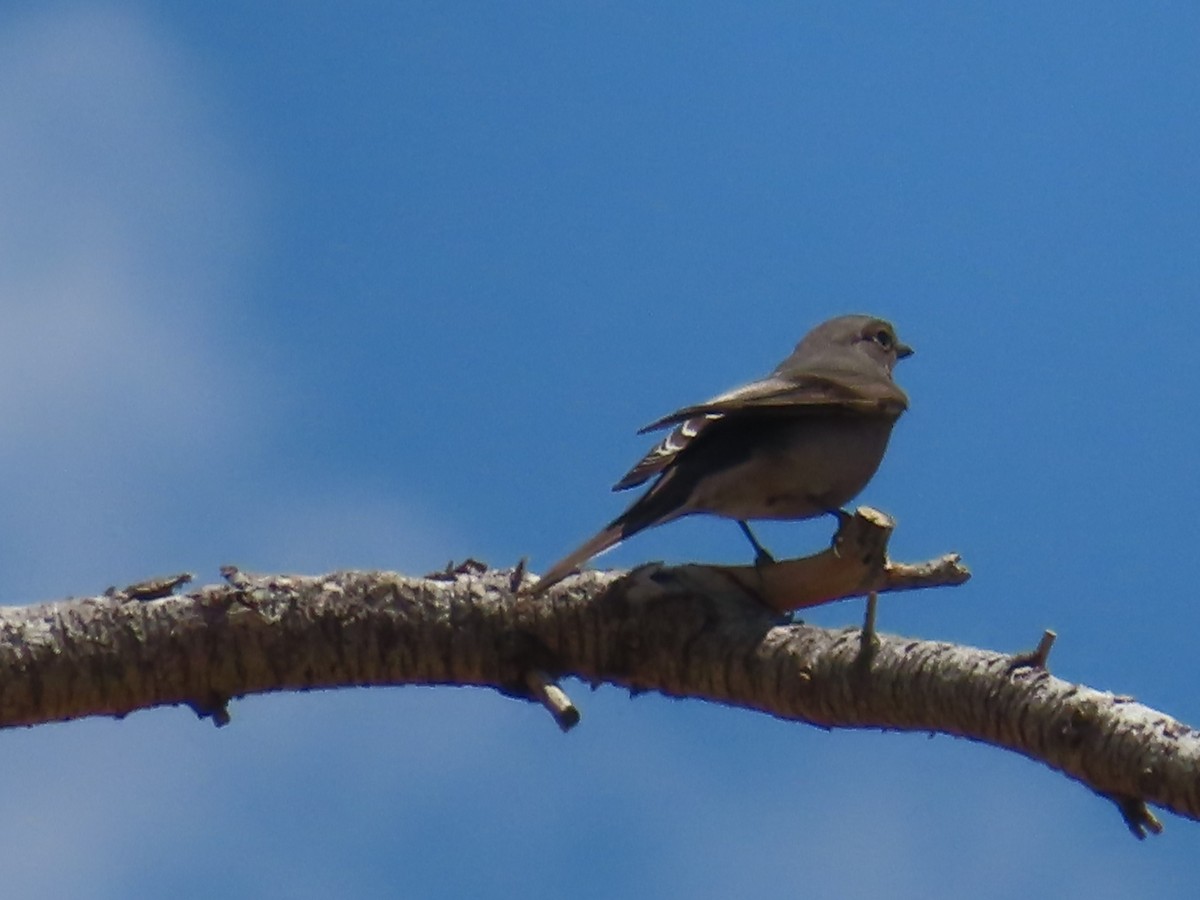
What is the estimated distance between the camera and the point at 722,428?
6102 millimetres

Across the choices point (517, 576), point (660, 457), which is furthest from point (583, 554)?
point (660, 457)

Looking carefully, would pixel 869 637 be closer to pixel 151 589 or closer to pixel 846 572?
pixel 846 572

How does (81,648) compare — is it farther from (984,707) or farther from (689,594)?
(984,707)

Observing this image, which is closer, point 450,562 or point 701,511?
point 450,562

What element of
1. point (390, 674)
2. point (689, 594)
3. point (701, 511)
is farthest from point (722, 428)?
point (390, 674)

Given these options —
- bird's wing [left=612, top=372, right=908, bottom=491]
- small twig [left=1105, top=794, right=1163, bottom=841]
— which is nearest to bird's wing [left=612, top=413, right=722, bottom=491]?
bird's wing [left=612, top=372, right=908, bottom=491]

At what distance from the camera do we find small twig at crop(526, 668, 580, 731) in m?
4.36

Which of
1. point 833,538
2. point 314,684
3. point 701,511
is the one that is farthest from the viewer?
point 701,511

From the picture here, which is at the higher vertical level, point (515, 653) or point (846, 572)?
point (846, 572)

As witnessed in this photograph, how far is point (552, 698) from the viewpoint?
4.47 meters

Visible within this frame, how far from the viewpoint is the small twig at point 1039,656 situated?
3922 millimetres

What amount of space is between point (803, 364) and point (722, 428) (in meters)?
1.07

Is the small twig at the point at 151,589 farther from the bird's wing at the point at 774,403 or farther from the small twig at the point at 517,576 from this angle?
the bird's wing at the point at 774,403

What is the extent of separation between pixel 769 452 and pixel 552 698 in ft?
6.30
